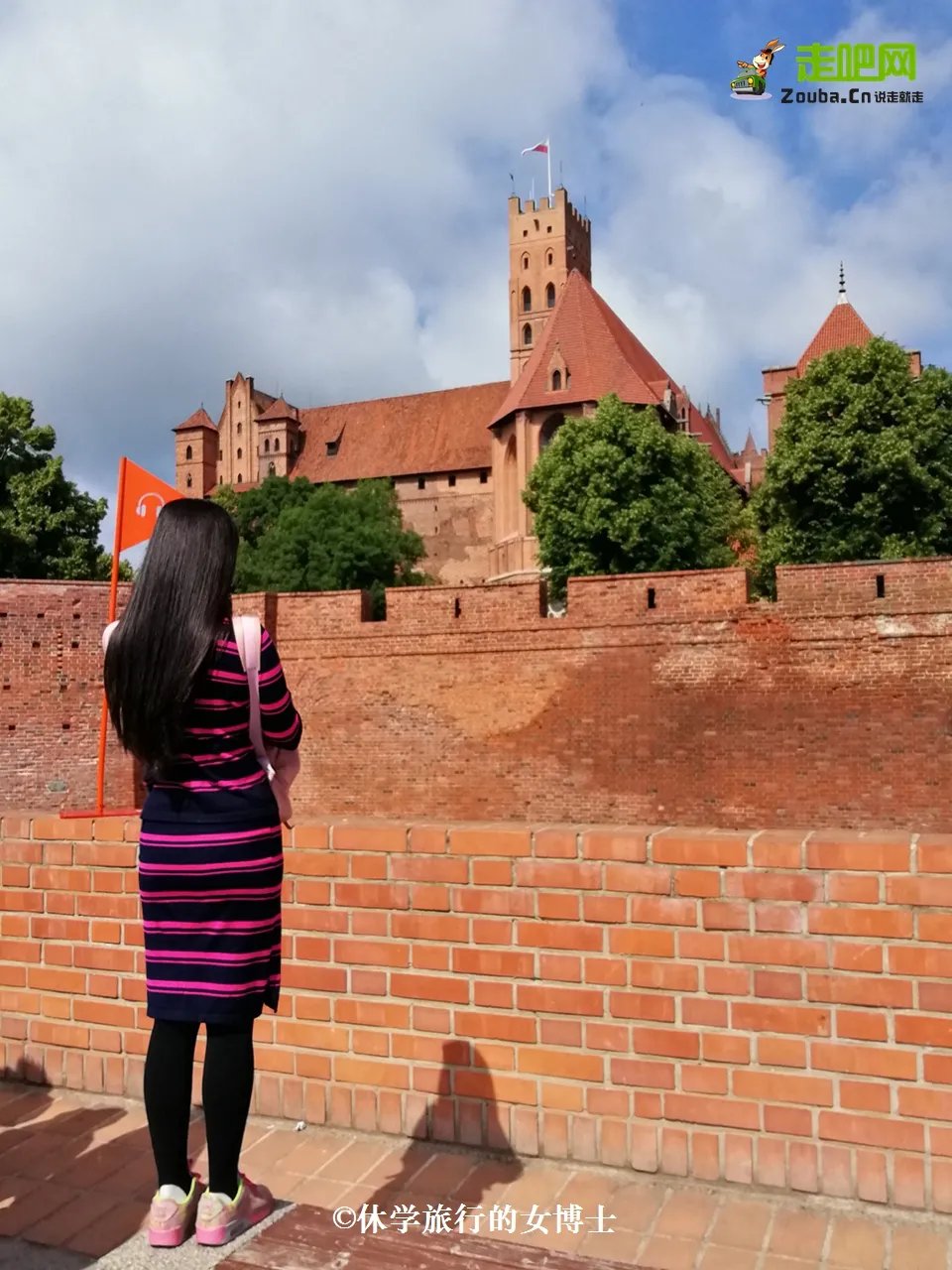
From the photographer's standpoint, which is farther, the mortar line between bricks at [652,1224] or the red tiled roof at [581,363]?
the red tiled roof at [581,363]

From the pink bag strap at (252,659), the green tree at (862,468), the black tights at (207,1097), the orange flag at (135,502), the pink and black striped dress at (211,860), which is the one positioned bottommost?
the black tights at (207,1097)

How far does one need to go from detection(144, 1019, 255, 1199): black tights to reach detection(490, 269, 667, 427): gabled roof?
32721mm

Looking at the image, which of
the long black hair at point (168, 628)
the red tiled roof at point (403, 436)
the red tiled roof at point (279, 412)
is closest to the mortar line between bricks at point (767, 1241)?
the long black hair at point (168, 628)

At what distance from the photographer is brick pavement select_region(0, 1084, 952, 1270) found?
2.54 meters

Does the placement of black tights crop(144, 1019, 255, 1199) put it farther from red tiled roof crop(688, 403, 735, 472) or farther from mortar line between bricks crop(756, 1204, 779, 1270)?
red tiled roof crop(688, 403, 735, 472)

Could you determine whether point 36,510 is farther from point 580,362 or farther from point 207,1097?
point 207,1097

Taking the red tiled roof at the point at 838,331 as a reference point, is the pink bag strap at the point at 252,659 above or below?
below

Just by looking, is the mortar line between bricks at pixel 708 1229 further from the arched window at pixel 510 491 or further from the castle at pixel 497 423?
the arched window at pixel 510 491

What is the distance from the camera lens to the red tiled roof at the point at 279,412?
5072 centimetres

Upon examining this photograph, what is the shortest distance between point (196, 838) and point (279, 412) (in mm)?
50650

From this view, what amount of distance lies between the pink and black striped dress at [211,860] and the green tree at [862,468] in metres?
17.5

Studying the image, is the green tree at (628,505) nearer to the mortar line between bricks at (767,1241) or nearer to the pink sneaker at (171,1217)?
the mortar line between bricks at (767,1241)

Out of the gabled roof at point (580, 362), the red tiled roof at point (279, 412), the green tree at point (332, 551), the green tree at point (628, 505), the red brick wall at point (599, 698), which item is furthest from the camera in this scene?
the red tiled roof at point (279, 412)

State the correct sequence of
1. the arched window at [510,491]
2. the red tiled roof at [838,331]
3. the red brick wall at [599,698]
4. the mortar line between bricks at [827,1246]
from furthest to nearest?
the arched window at [510,491] < the red tiled roof at [838,331] < the red brick wall at [599,698] < the mortar line between bricks at [827,1246]
